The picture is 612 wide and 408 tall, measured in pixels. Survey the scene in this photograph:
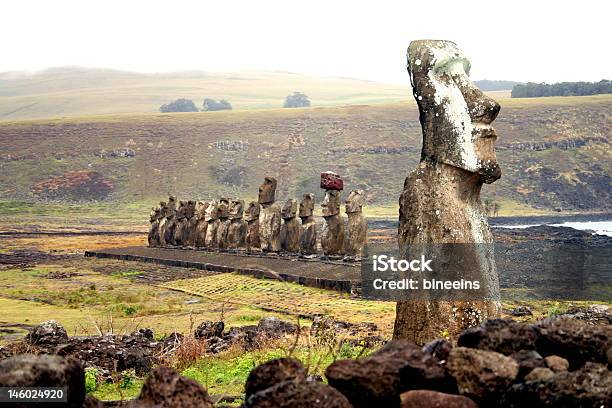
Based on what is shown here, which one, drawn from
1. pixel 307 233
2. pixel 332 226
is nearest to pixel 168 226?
pixel 307 233

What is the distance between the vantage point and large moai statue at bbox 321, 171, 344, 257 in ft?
79.1

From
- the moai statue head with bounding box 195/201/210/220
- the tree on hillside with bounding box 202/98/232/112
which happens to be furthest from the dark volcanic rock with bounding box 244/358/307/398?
the tree on hillside with bounding box 202/98/232/112

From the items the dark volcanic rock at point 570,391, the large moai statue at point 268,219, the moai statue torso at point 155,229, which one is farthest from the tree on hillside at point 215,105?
the dark volcanic rock at point 570,391

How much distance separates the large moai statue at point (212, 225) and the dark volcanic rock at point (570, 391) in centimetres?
2642

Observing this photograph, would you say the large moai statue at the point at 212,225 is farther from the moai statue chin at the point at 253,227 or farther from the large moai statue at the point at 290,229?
the large moai statue at the point at 290,229

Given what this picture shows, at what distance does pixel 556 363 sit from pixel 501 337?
0.47 meters

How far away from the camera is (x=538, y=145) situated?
3189 inches

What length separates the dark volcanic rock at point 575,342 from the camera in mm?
5273

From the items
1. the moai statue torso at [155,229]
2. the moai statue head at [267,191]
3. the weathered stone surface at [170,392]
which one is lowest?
the moai statue torso at [155,229]

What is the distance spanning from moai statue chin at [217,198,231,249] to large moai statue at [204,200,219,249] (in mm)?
179

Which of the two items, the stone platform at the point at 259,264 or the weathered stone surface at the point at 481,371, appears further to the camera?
the stone platform at the point at 259,264

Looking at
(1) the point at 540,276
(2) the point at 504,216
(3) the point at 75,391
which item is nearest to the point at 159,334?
(3) the point at 75,391

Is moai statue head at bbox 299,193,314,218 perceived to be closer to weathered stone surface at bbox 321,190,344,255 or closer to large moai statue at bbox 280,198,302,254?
large moai statue at bbox 280,198,302,254

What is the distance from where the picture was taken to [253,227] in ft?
94.2
